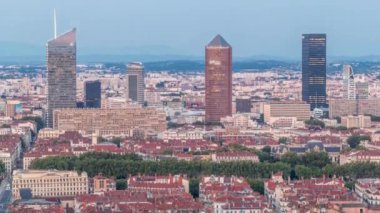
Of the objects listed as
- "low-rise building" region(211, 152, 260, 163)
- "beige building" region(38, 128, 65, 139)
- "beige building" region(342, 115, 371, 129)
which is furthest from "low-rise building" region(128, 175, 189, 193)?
"beige building" region(342, 115, 371, 129)

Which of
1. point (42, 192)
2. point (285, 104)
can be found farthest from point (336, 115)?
point (42, 192)

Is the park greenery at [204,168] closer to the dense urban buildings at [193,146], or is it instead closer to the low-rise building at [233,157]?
the dense urban buildings at [193,146]

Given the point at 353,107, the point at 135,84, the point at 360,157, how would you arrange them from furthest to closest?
1. the point at 135,84
2. the point at 353,107
3. the point at 360,157

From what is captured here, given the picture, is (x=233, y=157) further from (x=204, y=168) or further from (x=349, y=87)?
(x=349, y=87)

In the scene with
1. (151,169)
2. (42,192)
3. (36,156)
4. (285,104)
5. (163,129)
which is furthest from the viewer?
(285,104)

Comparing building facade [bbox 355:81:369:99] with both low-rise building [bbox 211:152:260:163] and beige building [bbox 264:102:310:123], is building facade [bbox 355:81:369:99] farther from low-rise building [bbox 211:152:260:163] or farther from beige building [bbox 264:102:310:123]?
low-rise building [bbox 211:152:260:163]

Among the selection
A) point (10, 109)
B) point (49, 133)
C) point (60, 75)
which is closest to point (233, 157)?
point (49, 133)

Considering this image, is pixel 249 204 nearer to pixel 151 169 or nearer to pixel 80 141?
pixel 151 169

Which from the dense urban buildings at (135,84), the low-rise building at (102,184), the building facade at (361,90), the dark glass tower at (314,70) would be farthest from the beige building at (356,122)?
the low-rise building at (102,184)
